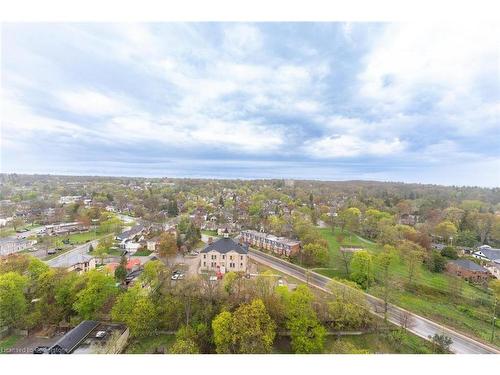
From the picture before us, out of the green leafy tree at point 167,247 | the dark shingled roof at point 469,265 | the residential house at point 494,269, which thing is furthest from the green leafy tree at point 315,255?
the residential house at point 494,269

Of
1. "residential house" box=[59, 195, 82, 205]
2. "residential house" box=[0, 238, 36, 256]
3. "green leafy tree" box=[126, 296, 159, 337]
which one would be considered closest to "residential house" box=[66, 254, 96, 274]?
"residential house" box=[0, 238, 36, 256]

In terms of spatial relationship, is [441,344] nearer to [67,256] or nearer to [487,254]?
[487,254]

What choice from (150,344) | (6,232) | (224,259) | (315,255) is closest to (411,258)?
(315,255)

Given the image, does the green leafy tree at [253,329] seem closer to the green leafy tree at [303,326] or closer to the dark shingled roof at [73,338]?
the green leafy tree at [303,326]

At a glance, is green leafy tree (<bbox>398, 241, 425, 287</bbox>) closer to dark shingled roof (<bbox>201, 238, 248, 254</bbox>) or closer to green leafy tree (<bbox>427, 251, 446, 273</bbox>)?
green leafy tree (<bbox>427, 251, 446, 273</bbox>)

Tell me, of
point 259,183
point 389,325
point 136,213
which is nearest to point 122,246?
point 136,213

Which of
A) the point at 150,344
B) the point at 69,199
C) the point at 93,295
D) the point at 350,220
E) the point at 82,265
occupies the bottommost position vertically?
the point at 150,344
